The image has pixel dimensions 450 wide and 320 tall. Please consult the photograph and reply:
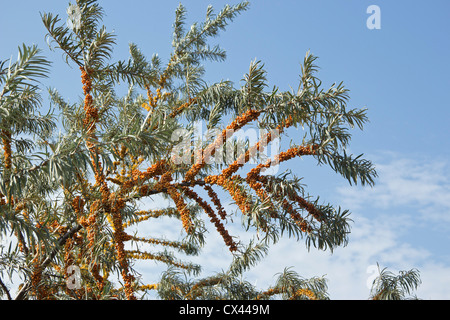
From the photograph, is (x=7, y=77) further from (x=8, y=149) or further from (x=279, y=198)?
(x=279, y=198)

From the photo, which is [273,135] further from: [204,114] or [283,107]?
[204,114]

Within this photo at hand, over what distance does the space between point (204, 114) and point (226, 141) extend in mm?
1602

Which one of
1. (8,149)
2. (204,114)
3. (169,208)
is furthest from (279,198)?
(169,208)

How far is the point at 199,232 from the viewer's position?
4945 millimetres

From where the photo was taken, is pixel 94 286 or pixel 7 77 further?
pixel 94 286

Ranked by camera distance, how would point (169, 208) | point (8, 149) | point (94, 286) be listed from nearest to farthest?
point (8, 149)
point (94, 286)
point (169, 208)

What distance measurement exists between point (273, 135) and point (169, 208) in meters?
3.16

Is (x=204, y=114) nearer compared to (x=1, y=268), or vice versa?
(x=1, y=268)

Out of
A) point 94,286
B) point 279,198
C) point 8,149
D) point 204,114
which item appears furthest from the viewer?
point 204,114

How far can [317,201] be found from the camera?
4.97m

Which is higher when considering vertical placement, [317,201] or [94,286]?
[317,201]
